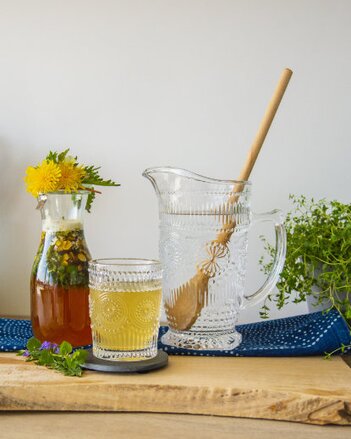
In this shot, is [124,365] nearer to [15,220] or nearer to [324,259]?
[324,259]

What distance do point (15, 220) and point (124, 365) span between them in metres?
0.63

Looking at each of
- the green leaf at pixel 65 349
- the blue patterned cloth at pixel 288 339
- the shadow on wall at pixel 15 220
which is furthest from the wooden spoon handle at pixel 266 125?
the shadow on wall at pixel 15 220

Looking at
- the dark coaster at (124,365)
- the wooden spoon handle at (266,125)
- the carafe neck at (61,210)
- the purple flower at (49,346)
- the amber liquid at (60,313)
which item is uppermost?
the wooden spoon handle at (266,125)

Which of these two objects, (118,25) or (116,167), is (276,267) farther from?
(118,25)

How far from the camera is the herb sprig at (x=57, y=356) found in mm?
891

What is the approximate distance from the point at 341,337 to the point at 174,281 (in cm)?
25

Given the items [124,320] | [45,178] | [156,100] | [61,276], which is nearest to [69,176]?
[45,178]

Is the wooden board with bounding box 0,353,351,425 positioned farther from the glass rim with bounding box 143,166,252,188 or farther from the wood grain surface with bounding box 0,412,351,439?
the glass rim with bounding box 143,166,252,188

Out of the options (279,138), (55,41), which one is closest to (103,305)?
(279,138)

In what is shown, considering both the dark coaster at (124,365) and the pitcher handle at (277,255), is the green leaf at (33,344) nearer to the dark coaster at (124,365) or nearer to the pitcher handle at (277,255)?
the dark coaster at (124,365)

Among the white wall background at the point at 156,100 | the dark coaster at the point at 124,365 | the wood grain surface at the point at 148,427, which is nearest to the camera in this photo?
the wood grain surface at the point at 148,427

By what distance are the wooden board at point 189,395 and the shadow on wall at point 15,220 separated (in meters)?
0.57

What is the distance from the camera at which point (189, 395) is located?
0.83 meters

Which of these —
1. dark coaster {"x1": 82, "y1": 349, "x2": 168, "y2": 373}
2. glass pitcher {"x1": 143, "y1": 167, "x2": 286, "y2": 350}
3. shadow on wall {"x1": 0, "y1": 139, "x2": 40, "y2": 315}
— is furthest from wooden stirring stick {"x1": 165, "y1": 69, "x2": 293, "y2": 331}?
shadow on wall {"x1": 0, "y1": 139, "x2": 40, "y2": 315}
